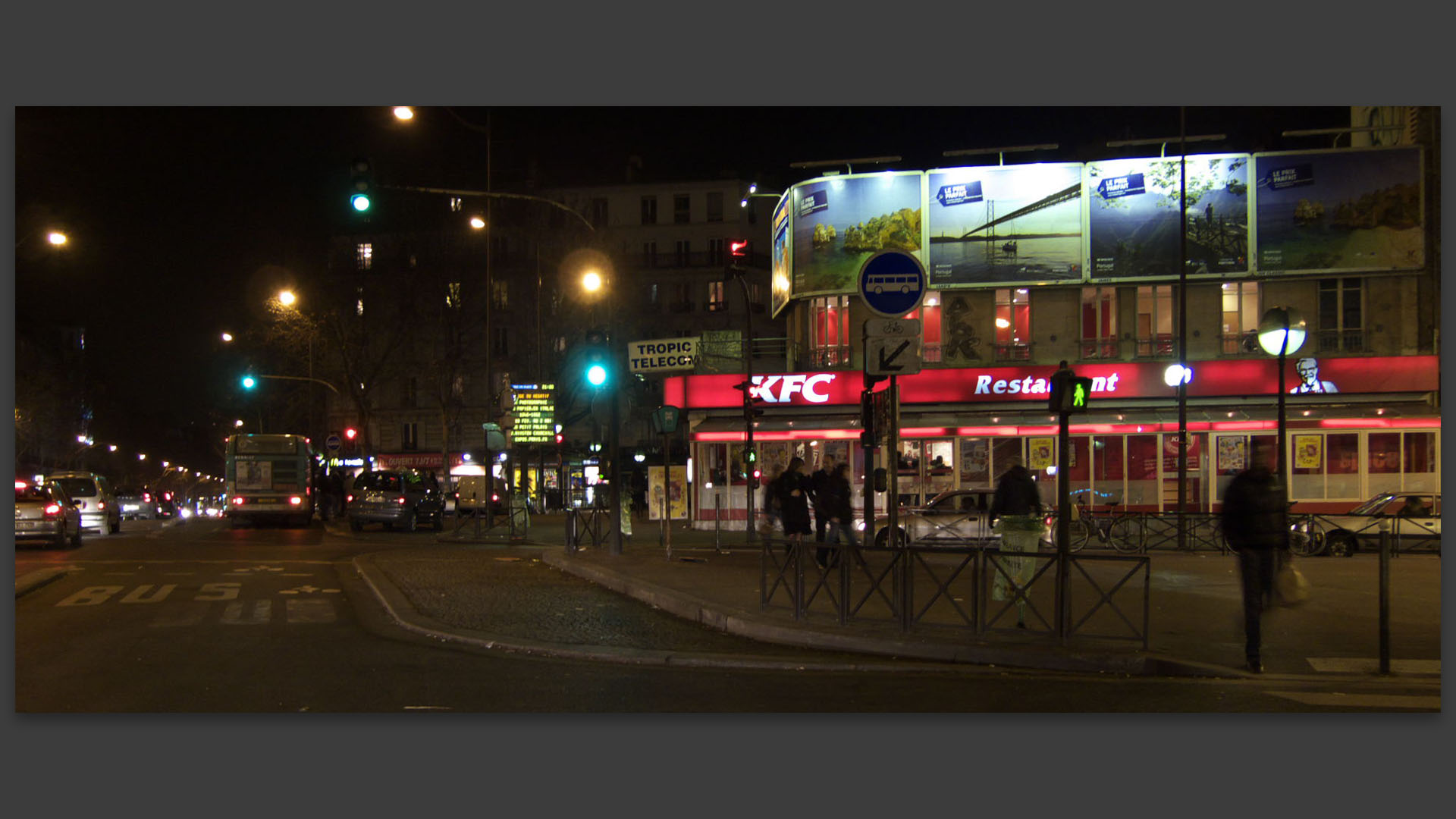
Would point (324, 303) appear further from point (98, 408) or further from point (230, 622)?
point (98, 408)

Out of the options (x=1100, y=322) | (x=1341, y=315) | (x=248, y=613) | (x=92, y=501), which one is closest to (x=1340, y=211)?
(x=1341, y=315)

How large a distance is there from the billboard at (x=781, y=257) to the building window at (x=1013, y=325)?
675 centimetres

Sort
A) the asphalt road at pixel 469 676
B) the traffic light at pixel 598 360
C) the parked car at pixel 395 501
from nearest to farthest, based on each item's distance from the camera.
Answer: the asphalt road at pixel 469 676 < the traffic light at pixel 598 360 < the parked car at pixel 395 501

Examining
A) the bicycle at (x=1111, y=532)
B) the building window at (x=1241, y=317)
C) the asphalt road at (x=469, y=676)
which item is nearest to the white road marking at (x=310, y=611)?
the asphalt road at (x=469, y=676)

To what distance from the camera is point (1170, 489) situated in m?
30.4

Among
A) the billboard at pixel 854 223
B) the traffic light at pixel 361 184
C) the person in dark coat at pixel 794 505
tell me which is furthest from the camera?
the billboard at pixel 854 223

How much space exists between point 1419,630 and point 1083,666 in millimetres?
4639

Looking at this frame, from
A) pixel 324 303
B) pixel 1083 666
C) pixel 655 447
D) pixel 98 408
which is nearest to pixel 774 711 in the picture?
pixel 1083 666

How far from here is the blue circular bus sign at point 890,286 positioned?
10312 millimetres

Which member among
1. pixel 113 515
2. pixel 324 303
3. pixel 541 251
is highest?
pixel 541 251

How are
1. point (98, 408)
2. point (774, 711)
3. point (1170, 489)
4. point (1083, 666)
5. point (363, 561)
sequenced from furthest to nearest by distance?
point (98, 408) < point (1170, 489) < point (363, 561) < point (1083, 666) < point (774, 711)

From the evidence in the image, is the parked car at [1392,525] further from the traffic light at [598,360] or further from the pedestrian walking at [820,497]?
the traffic light at [598,360]

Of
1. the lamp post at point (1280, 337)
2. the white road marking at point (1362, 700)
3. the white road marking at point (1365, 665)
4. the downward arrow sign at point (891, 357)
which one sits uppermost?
the lamp post at point (1280, 337)

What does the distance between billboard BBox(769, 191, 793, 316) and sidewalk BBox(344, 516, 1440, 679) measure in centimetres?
1795
